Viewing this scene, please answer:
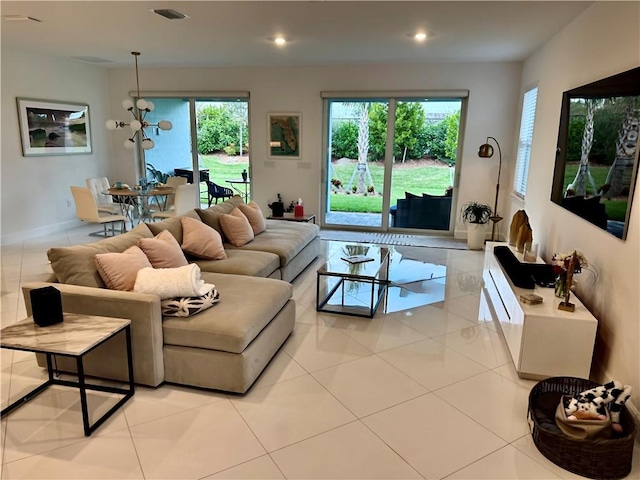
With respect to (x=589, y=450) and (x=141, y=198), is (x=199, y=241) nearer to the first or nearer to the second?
(x=589, y=450)

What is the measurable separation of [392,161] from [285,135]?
183cm

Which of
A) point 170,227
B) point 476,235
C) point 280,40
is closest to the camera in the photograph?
point 170,227

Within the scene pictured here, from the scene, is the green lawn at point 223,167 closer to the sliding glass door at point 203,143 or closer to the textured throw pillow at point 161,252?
the sliding glass door at point 203,143

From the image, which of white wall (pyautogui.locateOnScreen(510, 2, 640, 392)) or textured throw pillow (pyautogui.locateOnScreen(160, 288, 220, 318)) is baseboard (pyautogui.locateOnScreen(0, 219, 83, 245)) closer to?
textured throw pillow (pyautogui.locateOnScreen(160, 288, 220, 318))

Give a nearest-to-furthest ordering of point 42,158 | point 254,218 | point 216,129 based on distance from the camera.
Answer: point 254,218
point 42,158
point 216,129

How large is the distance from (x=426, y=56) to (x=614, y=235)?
4115mm

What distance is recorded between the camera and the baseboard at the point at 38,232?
613 centimetres

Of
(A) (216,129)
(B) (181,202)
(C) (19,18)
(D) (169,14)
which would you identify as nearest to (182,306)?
(D) (169,14)

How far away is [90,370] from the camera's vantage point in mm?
2713

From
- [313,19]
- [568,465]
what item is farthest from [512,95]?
[568,465]

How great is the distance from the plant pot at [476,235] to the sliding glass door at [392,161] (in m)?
0.83

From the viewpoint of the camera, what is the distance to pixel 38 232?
21.7 ft

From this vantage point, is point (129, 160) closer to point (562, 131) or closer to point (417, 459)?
point (562, 131)

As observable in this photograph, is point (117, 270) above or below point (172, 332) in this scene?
above
